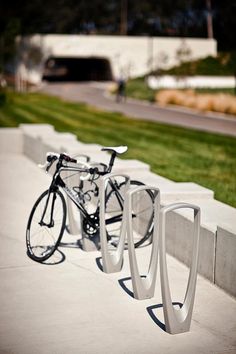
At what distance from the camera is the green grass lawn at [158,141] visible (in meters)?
14.5

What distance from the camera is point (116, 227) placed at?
389 inches

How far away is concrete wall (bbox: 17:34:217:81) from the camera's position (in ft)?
238

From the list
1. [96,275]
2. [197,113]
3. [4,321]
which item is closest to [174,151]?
[96,275]

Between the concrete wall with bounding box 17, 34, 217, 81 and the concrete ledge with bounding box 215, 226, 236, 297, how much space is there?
65.4m

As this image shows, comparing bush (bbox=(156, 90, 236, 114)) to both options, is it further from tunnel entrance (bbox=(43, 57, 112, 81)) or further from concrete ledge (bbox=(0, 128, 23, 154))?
tunnel entrance (bbox=(43, 57, 112, 81))

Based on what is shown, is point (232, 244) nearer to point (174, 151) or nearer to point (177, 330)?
point (177, 330)

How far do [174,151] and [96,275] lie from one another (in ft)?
35.9

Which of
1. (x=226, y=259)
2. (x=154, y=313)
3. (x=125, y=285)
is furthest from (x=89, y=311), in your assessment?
(x=226, y=259)

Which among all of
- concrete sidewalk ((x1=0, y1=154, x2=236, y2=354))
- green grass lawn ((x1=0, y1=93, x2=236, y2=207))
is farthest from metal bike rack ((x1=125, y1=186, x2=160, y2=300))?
green grass lawn ((x1=0, y1=93, x2=236, y2=207))

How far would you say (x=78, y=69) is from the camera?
93125mm

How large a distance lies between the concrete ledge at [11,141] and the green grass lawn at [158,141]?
2685mm

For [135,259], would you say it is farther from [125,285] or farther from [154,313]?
[125,285]

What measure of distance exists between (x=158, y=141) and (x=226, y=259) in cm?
1392

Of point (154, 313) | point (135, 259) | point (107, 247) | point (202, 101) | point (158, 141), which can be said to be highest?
point (135, 259)
